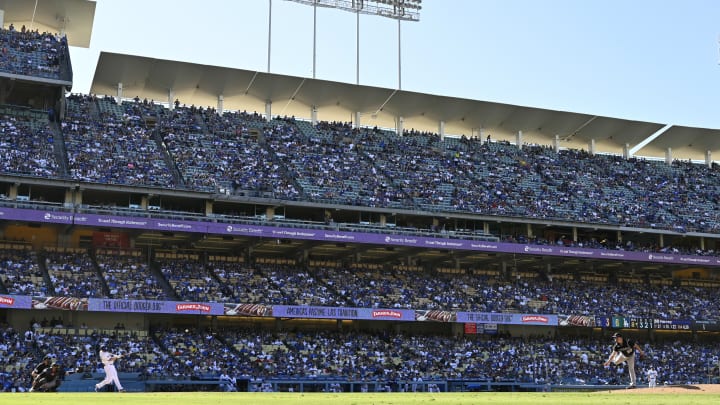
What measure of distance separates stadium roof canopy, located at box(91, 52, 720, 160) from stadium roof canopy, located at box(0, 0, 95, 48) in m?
4.80

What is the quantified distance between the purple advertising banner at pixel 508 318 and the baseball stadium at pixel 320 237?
19 centimetres

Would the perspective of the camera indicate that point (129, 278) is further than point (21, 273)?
Yes

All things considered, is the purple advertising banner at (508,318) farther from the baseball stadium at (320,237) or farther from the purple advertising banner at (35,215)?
the purple advertising banner at (35,215)

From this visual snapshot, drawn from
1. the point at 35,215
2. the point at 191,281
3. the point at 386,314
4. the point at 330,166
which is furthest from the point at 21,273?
the point at 330,166

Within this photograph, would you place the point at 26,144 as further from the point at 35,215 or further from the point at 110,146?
the point at 35,215

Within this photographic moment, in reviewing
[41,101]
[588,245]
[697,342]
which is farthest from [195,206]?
[697,342]

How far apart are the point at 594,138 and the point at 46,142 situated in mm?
45591

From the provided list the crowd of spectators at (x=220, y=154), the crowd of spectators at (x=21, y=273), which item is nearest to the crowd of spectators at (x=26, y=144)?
the crowd of spectators at (x=21, y=273)

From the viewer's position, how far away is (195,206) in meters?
55.6

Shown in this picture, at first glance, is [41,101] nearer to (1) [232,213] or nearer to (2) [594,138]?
(1) [232,213]

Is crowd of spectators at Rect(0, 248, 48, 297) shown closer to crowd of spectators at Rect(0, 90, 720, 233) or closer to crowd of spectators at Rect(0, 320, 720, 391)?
crowd of spectators at Rect(0, 320, 720, 391)

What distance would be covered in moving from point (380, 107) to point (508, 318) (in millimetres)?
21092

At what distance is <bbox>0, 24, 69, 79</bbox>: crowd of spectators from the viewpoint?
55.8 metres

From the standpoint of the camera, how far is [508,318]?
55.7m
